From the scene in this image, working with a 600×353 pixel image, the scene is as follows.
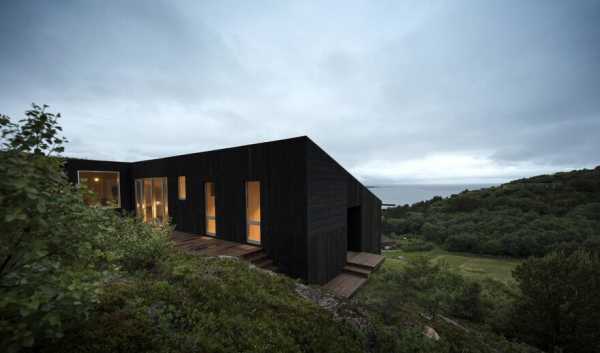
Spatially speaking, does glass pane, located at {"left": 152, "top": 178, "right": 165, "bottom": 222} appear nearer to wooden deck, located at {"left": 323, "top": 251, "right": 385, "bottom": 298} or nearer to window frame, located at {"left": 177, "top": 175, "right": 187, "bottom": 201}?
window frame, located at {"left": 177, "top": 175, "right": 187, "bottom": 201}

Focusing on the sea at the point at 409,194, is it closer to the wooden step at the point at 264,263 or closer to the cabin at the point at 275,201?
the cabin at the point at 275,201

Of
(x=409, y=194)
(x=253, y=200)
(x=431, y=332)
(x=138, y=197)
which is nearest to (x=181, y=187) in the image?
(x=253, y=200)

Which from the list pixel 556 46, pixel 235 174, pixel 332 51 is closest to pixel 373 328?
pixel 235 174

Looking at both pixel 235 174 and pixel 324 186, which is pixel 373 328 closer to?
pixel 324 186

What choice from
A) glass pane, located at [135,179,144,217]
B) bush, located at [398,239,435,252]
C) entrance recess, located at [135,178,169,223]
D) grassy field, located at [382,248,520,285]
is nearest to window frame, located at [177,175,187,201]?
entrance recess, located at [135,178,169,223]

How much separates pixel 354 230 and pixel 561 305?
5.63m

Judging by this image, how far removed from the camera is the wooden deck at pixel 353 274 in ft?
19.8

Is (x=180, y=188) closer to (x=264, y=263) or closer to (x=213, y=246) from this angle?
(x=213, y=246)

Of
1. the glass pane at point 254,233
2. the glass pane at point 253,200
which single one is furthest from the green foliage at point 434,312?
the glass pane at point 253,200

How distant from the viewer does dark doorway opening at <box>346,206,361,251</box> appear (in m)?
8.87

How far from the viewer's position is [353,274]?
279 inches

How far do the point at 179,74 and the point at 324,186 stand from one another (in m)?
11.6

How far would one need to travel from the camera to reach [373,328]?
3.14m

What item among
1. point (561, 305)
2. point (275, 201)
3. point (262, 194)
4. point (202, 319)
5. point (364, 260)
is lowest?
point (364, 260)
